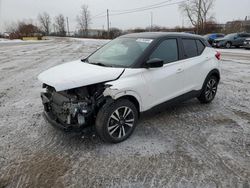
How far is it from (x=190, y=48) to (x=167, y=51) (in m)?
0.82

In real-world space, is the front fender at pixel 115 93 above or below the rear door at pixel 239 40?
below

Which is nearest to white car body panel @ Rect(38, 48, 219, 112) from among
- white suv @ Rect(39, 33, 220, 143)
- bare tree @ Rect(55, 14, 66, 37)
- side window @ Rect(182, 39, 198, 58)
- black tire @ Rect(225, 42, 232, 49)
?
white suv @ Rect(39, 33, 220, 143)

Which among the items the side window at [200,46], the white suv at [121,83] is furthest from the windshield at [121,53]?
the side window at [200,46]

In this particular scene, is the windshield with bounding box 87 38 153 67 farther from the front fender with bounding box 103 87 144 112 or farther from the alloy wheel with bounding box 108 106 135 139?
the alloy wheel with bounding box 108 106 135 139

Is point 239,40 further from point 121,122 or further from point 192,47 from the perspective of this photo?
point 121,122

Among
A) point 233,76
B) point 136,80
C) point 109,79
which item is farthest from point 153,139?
point 233,76

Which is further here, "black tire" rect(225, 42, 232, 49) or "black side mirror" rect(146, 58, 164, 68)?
"black tire" rect(225, 42, 232, 49)

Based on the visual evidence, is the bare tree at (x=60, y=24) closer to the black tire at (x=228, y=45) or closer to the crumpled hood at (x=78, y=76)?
the black tire at (x=228, y=45)

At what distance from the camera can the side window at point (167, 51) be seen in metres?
3.99

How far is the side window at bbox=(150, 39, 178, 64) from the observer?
399cm

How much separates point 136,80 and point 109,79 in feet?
1.48

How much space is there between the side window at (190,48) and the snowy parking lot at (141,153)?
1216mm

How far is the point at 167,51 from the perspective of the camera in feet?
13.8

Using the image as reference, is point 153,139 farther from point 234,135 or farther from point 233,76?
point 233,76
